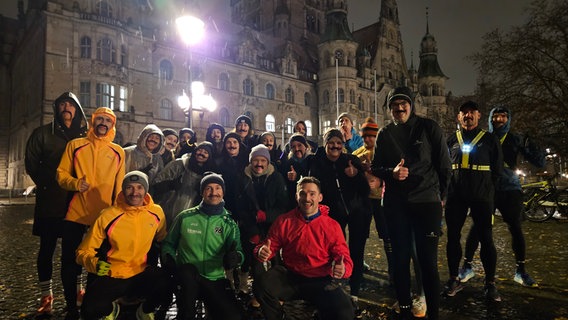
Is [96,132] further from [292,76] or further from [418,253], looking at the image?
[292,76]

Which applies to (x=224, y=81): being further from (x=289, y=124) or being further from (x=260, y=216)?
(x=260, y=216)

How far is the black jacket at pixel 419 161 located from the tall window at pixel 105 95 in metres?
27.3

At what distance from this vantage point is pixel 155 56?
32656 mm

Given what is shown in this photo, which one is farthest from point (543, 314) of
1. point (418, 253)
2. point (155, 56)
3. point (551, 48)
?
point (155, 56)

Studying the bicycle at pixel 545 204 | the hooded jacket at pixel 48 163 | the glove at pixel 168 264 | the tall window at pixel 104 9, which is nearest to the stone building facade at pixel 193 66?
the tall window at pixel 104 9

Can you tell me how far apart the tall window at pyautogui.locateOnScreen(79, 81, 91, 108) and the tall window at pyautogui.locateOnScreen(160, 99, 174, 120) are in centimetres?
701

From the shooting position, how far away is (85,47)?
2697 cm

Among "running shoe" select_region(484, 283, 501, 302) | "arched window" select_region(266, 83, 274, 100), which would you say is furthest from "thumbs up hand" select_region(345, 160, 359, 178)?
"arched window" select_region(266, 83, 274, 100)

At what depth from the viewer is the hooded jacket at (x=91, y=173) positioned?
161 inches

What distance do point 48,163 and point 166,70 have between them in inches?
1236

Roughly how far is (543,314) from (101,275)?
4.64 meters

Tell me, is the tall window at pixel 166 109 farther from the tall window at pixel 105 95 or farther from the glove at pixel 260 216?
the glove at pixel 260 216

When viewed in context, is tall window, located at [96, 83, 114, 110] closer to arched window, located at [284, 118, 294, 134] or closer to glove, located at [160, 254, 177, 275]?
arched window, located at [284, 118, 294, 134]

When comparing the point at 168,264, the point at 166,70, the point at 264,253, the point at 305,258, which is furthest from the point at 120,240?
the point at 166,70
